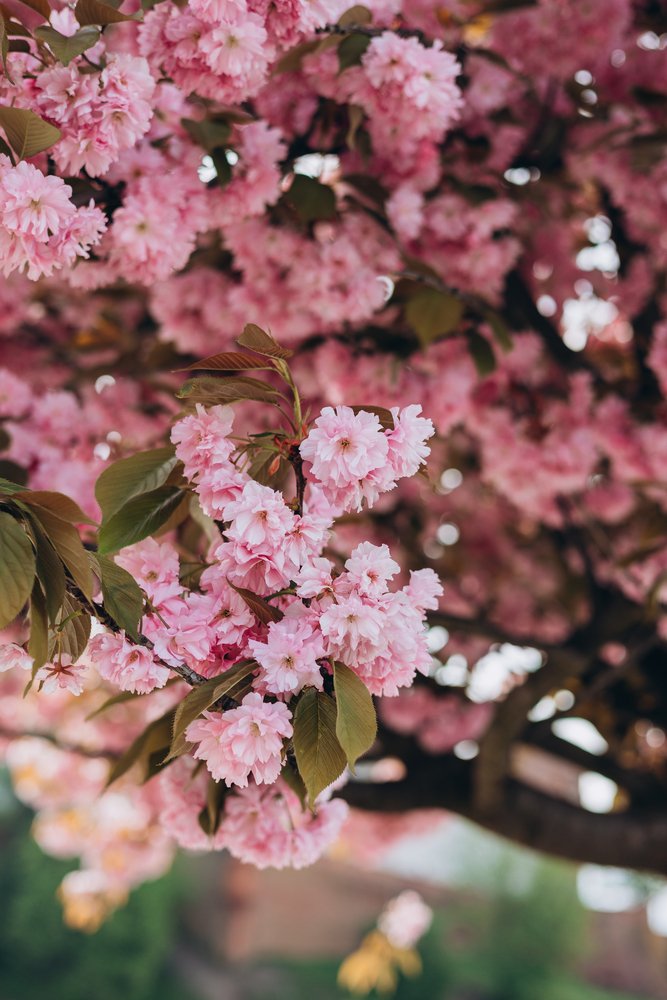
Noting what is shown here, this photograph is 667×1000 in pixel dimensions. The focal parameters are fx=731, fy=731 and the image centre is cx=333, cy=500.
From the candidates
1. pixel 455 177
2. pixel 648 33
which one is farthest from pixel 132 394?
pixel 648 33

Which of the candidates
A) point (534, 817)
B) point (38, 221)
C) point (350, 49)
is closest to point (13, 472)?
point (38, 221)

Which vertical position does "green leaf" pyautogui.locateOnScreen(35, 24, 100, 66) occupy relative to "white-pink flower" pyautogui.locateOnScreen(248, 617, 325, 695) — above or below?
above

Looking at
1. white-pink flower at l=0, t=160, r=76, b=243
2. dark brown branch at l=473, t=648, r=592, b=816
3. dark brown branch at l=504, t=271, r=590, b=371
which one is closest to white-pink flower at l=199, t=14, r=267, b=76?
white-pink flower at l=0, t=160, r=76, b=243

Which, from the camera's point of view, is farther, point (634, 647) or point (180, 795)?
point (634, 647)

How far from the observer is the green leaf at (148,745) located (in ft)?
2.38

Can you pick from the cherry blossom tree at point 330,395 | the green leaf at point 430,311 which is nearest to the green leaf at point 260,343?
the cherry blossom tree at point 330,395

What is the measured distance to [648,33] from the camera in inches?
60.4

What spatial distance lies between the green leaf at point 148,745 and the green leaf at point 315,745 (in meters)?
0.26

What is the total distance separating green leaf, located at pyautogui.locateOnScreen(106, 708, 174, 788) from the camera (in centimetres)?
73

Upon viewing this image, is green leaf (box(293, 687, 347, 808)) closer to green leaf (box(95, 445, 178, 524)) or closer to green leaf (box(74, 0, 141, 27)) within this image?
green leaf (box(95, 445, 178, 524))

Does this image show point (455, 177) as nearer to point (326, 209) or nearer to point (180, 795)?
point (326, 209)

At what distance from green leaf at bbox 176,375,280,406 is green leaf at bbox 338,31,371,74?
20.6 inches

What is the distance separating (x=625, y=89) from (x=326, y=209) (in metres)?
0.89

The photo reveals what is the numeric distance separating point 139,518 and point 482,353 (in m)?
0.80
